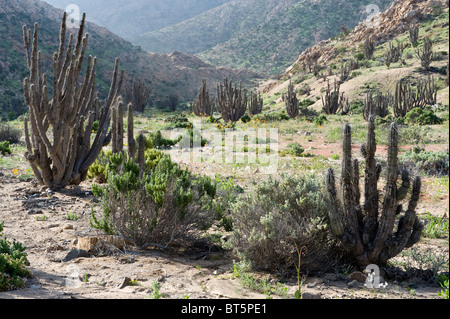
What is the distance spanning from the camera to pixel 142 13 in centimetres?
15088

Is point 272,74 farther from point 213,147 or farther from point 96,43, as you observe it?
point 213,147

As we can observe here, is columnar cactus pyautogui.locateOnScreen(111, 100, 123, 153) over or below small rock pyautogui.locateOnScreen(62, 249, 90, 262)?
over

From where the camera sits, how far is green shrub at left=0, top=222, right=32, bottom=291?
342 cm

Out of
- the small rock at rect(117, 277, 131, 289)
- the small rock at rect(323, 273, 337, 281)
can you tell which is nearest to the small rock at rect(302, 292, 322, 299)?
the small rock at rect(323, 273, 337, 281)

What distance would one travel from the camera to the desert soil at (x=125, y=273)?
3.44 meters

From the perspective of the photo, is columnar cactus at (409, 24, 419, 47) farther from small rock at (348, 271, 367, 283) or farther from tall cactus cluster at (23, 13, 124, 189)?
small rock at (348, 271, 367, 283)

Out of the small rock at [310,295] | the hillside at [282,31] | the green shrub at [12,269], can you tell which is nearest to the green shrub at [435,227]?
the small rock at [310,295]

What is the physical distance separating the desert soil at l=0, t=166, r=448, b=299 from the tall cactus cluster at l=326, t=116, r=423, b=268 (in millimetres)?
357

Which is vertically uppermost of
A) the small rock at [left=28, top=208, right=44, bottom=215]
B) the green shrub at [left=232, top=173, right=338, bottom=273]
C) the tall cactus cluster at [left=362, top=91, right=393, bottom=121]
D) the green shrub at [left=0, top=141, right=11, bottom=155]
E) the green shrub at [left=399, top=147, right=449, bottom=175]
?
the tall cactus cluster at [left=362, top=91, right=393, bottom=121]

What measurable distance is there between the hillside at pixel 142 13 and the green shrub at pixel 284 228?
146m

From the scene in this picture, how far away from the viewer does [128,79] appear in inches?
1917

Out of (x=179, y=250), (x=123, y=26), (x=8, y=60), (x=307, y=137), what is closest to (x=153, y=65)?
(x=8, y=60)

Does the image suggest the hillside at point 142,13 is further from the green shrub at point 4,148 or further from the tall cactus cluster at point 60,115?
the tall cactus cluster at point 60,115

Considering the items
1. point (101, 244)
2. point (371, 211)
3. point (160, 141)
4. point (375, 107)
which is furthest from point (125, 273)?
point (375, 107)
